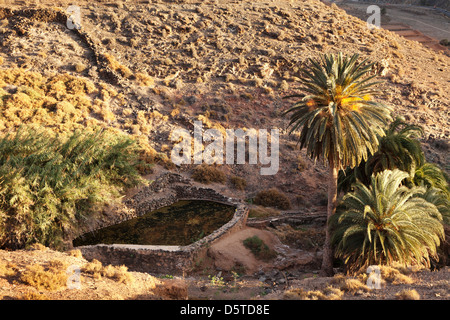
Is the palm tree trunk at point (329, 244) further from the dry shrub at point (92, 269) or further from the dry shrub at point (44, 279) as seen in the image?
the dry shrub at point (44, 279)

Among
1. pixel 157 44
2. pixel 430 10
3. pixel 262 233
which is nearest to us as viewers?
pixel 262 233

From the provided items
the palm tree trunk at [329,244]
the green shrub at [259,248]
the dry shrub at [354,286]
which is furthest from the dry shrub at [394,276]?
the green shrub at [259,248]

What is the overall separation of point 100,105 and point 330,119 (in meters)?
27.6

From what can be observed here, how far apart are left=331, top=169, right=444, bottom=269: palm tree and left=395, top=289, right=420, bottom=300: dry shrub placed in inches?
163

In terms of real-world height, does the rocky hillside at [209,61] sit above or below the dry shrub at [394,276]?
above

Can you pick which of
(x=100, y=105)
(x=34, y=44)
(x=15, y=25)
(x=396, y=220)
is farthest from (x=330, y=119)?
(x=15, y=25)

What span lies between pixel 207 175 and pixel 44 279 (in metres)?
20.9

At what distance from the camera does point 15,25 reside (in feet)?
158

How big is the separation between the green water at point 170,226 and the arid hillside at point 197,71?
14.5 ft

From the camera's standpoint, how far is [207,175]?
3562 centimetres

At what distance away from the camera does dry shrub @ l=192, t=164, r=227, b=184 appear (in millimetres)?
35312

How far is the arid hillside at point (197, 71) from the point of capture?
38250 millimetres

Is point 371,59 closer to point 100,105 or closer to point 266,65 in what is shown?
point 266,65

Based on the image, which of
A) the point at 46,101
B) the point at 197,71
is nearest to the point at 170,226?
the point at 46,101
